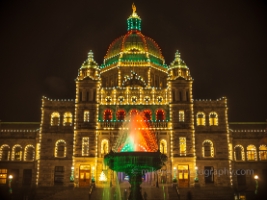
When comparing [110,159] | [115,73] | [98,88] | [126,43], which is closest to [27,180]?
[98,88]

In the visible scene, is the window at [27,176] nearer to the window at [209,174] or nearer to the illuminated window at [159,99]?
the illuminated window at [159,99]

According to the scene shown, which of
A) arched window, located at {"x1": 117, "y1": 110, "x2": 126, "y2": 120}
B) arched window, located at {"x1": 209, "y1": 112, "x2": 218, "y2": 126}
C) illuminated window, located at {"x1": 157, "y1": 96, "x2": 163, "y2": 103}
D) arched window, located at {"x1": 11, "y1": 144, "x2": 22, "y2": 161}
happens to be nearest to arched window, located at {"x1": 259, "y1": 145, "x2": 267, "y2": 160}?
arched window, located at {"x1": 209, "y1": 112, "x2": 218, "y2": 126}

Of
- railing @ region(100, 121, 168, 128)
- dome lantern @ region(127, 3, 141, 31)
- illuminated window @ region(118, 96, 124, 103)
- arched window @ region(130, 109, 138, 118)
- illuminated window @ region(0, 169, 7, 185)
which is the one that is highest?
dome lantern @ region(127, 3, 141, 31)

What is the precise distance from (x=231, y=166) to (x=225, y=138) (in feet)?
13.8

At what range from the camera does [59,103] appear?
191 ft

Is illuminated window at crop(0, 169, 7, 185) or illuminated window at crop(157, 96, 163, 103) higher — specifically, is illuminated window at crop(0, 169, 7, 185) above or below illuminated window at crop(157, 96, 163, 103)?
below

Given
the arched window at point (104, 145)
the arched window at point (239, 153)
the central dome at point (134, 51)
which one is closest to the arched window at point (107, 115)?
the arched window at point (104, 145)

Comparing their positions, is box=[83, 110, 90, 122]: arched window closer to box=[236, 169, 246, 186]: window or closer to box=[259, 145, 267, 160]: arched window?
box=[236, 169, 246, 186]: window

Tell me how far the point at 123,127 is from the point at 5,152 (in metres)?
19.4

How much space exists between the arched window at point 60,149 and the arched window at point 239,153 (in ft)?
85.8

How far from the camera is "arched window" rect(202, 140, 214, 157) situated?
2219 inches

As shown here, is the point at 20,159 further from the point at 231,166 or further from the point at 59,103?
the point at 231,166

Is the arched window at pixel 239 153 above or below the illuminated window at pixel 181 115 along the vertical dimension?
below

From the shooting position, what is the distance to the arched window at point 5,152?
197 feet
